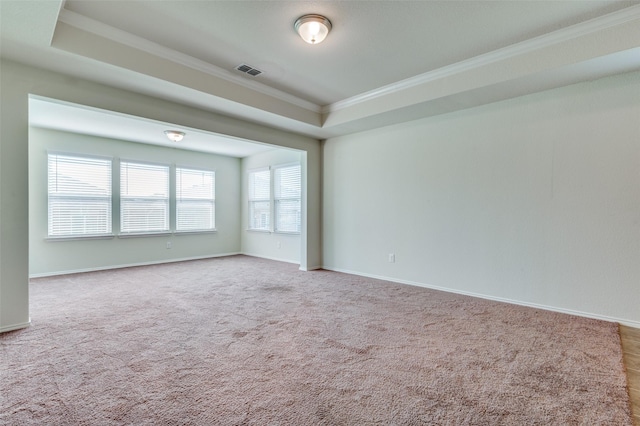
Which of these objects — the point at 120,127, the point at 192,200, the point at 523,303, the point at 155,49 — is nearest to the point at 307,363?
the point at 523,303

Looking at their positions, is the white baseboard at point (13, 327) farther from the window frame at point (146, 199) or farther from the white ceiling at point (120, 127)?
the window frame at point (146, 199)

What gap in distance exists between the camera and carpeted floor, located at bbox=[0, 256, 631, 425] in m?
1.72

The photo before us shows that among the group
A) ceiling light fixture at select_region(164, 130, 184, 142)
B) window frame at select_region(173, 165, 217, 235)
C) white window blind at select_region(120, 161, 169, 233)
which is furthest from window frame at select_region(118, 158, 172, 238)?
ceiling light fixture at select_region(164, 130, 184, 142)

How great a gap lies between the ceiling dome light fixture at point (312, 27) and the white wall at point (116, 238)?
503 cm

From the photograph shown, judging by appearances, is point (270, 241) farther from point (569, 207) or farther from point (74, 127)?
point (569, 207)

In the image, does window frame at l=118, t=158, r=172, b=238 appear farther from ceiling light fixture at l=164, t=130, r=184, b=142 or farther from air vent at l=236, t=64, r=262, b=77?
air vent at l=236, t=64, r=262, b=77

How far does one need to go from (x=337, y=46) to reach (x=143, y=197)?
526cm

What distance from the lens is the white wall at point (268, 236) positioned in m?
6.66

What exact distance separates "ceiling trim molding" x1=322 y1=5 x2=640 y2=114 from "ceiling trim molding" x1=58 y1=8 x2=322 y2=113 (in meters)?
1.39

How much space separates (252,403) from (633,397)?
7.55 ft

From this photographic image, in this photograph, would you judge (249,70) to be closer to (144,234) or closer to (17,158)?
(17,158)

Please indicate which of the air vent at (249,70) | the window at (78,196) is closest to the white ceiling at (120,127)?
the window at (78,196)

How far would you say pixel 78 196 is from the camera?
222 inches

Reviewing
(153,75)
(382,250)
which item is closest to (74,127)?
(153,75)
